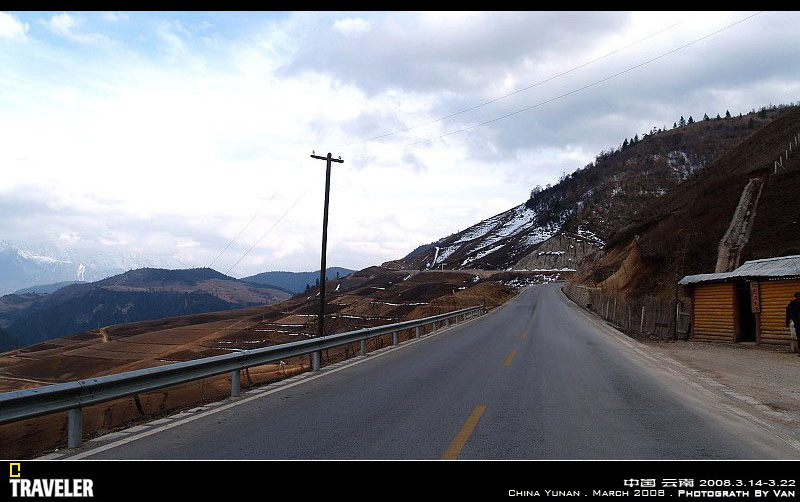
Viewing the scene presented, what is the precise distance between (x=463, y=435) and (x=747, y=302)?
19.7 meters

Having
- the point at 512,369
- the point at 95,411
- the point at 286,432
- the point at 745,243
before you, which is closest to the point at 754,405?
the point at 512,369

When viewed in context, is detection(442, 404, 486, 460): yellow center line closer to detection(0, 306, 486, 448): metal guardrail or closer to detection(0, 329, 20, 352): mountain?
detection(0, 306, 486, 448): metal guardrail

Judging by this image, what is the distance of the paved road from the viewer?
606cm

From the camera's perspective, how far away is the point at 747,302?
70.1 ft

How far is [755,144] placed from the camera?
6288cm

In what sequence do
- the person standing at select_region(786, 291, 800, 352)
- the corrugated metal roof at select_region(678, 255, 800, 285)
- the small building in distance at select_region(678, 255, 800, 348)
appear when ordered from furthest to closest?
the small building in distance at select_region(678, 255, 800, 348) → the corrugated metal roof at select_region(678, 255, 800, 285) → the person standing at select_region(786, 291, 800, 352)

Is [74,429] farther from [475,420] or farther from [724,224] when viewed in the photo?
[724,224]

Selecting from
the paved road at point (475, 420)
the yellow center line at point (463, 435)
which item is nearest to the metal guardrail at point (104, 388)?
the paved road at point (475, 420)

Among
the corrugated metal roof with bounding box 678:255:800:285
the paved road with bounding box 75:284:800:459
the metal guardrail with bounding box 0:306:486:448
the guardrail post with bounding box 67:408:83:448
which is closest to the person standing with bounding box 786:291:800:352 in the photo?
the corrugated metal roof with bounding box 678:255:800:285

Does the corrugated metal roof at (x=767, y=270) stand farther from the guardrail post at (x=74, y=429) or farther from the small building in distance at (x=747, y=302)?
the guardrail post at (x=74, y=429)

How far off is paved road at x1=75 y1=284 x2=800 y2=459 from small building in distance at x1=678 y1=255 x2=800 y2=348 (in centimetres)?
795

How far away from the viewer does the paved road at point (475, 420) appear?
606 cm
